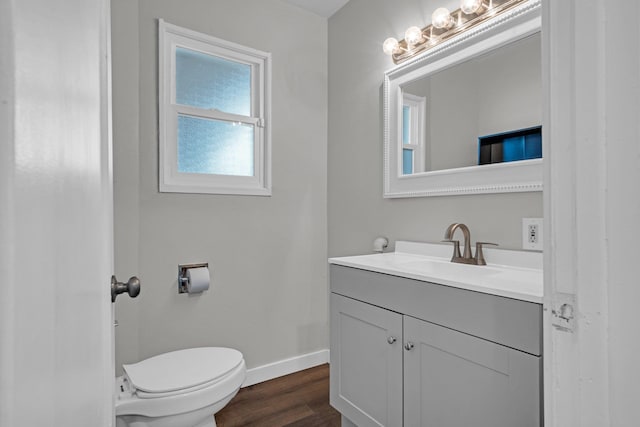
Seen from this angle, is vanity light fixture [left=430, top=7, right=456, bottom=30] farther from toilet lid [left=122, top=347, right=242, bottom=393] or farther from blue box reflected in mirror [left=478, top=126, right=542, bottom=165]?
toilet lid [left=122, top=347, right=242, bottom=393]

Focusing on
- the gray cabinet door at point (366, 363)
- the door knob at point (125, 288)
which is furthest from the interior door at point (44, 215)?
the gray cabinet door at point (366, 363)

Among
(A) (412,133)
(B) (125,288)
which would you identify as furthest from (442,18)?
(B) (125,288)

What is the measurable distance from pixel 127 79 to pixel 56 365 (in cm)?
196

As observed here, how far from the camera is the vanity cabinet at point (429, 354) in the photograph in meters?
0.99

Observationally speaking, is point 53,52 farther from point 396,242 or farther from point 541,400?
point 396,242

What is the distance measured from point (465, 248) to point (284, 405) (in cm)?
133

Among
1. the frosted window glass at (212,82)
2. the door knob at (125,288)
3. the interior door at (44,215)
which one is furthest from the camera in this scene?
the frosted window glass at (212,82)

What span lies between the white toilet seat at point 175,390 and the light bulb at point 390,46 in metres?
1.82

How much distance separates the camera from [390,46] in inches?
77.2

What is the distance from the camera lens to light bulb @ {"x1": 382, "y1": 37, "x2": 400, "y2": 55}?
1.94m

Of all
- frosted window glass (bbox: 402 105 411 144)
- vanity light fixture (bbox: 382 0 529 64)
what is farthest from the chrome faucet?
vanity light fixture (bbox: 382 0 529 64)

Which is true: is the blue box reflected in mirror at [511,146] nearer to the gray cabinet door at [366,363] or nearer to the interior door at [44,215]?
the gray cabinet door at [366,363]

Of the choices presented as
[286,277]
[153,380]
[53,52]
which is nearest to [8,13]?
[53,52]

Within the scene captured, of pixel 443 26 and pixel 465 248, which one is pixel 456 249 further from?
pixel 443 26
